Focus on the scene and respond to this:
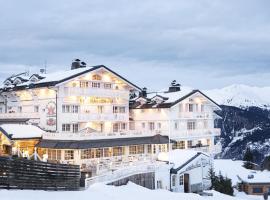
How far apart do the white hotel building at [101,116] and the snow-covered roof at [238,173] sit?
488cm

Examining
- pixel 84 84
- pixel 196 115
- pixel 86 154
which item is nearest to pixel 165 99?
pixel 196 115

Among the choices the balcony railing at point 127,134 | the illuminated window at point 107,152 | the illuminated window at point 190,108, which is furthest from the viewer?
the illuminated window at point 190,108

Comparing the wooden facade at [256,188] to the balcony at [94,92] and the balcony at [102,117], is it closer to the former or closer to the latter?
the balcony at [102,117]

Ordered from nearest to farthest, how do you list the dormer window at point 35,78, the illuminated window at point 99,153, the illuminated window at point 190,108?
the illuminated window at point 99,153
the dormer window at point 35,78
the illuminated window at point 190,108

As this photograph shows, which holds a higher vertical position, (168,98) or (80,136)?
(168,98)

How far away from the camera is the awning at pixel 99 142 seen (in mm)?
36375

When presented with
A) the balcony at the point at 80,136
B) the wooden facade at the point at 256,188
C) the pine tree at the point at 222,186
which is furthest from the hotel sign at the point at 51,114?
the wooden facade at the point at 256,188

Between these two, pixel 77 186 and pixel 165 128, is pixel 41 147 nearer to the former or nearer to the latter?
pixel 77 186

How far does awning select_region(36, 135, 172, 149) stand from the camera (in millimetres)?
36375

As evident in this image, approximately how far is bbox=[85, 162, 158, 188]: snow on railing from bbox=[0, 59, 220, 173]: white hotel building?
6.94 ft

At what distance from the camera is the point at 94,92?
45.1 metres

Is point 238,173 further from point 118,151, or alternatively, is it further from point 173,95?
point 118,151

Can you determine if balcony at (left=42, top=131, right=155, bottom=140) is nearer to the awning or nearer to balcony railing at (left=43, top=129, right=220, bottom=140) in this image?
balcony railing at (left=43, top=129, right=220, bottom=140)

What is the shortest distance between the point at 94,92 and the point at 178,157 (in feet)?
38.5
